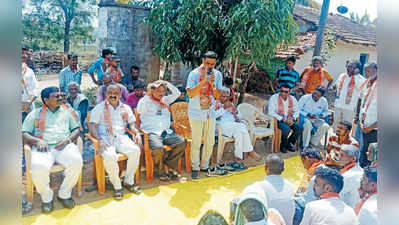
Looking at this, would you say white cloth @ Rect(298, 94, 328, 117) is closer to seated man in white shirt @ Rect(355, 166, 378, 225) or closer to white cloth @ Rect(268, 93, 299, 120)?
white cloth @ Rect(268, 93, 299, 120)

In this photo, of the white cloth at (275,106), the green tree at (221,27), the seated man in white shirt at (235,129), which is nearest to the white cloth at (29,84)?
Result: the seated man in white shirt at (235,129)

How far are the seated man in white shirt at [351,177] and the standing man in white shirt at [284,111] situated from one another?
8.89 feet

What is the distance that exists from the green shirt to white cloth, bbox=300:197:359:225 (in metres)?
2.83

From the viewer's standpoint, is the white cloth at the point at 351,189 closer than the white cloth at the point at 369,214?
No

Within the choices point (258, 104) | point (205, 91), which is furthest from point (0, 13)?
point (258, 104)

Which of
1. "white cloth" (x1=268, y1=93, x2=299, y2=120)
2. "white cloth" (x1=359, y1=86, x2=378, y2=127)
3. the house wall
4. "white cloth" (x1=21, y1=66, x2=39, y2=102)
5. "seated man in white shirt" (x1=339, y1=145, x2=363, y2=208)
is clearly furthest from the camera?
the house wall

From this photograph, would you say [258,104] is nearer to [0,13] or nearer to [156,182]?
[156,182]

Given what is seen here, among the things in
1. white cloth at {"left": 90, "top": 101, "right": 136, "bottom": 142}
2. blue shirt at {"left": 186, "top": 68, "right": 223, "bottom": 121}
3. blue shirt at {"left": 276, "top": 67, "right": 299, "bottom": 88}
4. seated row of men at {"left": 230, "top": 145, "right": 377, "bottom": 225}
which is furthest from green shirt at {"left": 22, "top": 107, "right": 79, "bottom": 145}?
blue shirt at {"left": 276, "top": 67, "right": 299, "bottom": 88}

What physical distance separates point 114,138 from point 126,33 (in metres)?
4.16

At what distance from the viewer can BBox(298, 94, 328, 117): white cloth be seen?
6.43 metres

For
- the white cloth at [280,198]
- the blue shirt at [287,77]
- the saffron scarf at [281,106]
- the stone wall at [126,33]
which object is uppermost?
the stone wall at [126,33]

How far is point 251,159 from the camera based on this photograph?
5777 millimetres

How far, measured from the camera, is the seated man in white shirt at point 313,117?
635 centimetres

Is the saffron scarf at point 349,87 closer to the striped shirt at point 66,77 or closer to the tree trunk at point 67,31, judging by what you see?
the striped shirt at point 66,77
